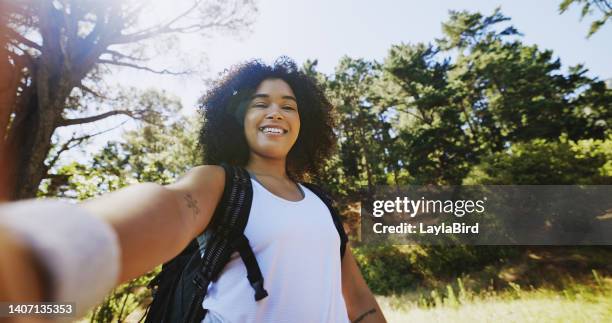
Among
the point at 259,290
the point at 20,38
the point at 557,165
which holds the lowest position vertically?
the point at 557,165

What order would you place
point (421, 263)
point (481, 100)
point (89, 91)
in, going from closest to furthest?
point (89, 91), point (421, 263), point (481, 100)

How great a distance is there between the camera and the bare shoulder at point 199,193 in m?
0.89

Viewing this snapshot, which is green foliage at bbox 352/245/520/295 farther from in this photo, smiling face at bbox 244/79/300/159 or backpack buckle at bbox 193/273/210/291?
backpack buckle at bbox 193/273/210/291

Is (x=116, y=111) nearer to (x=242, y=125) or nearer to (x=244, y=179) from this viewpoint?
(x=242, y=125)

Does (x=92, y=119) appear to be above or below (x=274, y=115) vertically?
above

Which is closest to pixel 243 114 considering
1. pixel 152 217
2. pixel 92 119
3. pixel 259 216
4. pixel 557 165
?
pixel 259 216

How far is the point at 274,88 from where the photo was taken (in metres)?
1.78

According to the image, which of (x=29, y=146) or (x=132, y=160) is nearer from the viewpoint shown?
(x=29, y=146)

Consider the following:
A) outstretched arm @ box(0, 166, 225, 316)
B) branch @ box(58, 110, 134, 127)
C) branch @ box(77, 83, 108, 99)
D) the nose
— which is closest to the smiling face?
the nose

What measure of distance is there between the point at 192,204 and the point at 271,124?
722mm

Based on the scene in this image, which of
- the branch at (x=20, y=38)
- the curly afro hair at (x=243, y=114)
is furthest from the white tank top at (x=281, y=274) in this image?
the branch at (x=20, y=38)

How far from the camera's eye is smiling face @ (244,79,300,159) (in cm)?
154

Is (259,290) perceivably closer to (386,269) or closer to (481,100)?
(386,269)

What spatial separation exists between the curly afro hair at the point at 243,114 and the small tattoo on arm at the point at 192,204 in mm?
783
